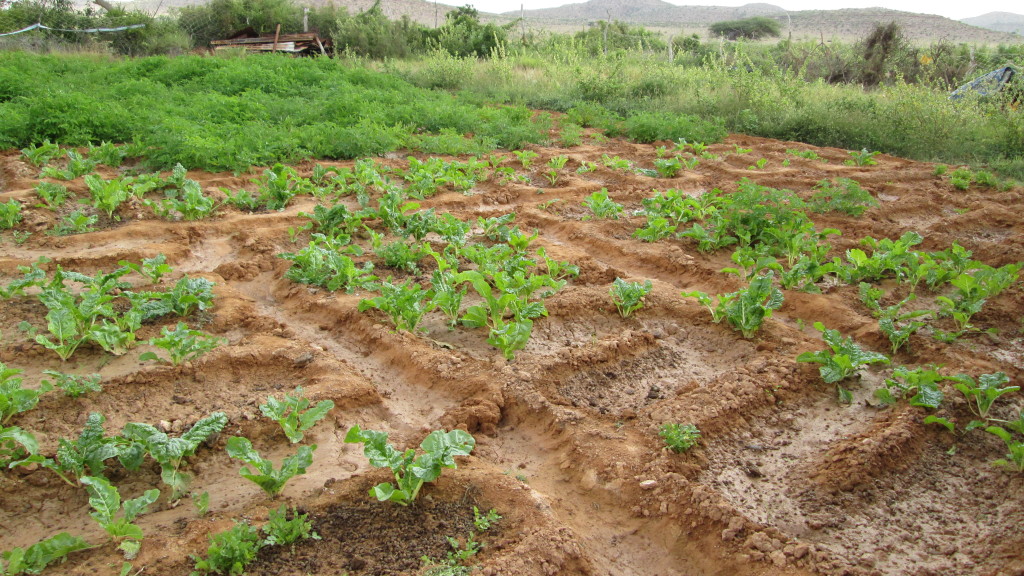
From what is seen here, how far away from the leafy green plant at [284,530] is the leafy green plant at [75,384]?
1.46 meters

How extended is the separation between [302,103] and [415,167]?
418 cm

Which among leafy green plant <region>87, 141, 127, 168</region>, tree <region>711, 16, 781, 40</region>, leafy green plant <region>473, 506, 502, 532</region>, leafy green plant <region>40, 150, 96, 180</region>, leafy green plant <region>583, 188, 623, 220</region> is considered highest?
tree <region>711, 16, 781, 40</region>

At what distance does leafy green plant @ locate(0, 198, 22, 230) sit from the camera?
17.3 ft

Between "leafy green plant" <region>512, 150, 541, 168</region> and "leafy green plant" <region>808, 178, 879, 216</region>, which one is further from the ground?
"leafy green plant" <region>512, 150, 541, 168</region>

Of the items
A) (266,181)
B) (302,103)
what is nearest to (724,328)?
(266,181)

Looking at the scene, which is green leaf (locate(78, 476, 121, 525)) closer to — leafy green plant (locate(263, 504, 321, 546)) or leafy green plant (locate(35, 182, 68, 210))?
leafy green plant (locate(263, 504, 321, 546))

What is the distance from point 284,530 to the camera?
229 centimetres

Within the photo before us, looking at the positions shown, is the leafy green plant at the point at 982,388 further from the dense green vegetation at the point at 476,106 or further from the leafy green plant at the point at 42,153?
the leafy green plant at the point at 42,153

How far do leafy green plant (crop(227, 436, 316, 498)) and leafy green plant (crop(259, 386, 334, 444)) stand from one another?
25 cm

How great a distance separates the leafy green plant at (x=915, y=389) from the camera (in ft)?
10.3

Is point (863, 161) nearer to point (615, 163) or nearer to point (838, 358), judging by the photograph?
point (615, 163)

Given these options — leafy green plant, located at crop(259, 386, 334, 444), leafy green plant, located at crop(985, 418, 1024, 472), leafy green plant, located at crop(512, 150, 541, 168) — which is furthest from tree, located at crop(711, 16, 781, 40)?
leafy green plant, located at crop(259, 386, 334, 444)

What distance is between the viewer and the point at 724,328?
4.14m

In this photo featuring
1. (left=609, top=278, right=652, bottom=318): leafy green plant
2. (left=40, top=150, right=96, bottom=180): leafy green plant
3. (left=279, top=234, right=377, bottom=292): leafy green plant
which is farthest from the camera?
(left=40, top=150, right=96, bottom=180): leafy green plant
